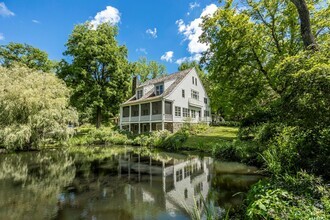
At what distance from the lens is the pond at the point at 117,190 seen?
585 cm

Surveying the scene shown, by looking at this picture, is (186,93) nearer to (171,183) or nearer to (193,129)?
(193,129)

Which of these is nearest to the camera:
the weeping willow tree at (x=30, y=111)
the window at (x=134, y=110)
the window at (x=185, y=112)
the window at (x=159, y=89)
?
the weeping willow tree at (x=30, y=111)

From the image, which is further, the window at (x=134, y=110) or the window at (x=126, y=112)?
the window at (x=126, y=112)

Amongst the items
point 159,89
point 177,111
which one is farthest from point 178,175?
point 159,89

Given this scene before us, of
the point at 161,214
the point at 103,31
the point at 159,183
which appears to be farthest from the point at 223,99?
the point at 103,31

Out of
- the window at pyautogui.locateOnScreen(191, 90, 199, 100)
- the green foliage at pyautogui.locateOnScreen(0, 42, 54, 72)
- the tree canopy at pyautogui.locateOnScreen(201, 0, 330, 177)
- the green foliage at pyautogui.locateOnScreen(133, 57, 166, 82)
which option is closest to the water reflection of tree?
the tree canopy at pyautogui.locateOnScreen(201, 0, 330, 177)

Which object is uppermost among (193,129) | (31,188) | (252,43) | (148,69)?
(148,69)

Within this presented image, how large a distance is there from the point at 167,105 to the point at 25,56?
27.2 meters

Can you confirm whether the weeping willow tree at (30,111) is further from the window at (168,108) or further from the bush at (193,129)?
the bush at (193,129)

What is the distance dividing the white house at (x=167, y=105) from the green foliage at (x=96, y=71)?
2.99m

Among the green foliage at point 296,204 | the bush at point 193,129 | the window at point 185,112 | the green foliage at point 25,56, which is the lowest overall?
the green foliage at point 296,204

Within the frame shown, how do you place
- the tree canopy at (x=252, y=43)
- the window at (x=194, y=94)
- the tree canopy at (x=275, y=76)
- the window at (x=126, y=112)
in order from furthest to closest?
the window at (x=126, y=112) → the window at (x=194, y=94) → the tree canopy at (x=252, y=43) → the tree canopy at (x=275, y=76)

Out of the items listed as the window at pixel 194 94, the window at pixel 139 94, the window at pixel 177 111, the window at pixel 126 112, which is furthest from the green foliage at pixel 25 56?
the window at pixel 194 94

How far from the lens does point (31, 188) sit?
27.4ft
